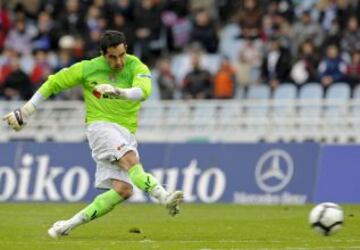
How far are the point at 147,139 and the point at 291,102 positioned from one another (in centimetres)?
352

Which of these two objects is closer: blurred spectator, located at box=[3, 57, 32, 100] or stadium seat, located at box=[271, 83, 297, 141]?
stadium seat, located at box=[271, 83, 297, 141]

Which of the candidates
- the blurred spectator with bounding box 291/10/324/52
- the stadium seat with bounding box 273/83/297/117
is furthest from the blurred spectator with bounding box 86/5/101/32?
the stadium seat with bounding box 273/83/297/117

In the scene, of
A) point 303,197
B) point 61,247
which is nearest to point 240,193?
point 303,197

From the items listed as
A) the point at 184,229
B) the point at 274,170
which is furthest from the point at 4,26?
the point at 184,229

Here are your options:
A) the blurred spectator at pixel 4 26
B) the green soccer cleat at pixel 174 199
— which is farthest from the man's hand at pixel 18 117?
the blurred spectator at pixel 4 26

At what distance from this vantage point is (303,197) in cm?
2461

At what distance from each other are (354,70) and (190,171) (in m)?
5.80

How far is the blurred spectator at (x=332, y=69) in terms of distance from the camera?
28844mm

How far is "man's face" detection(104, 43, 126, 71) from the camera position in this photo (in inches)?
623

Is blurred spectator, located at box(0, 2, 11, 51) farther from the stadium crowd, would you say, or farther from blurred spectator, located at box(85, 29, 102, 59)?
blurred spectator, located at box(85, 29, 102, 59)

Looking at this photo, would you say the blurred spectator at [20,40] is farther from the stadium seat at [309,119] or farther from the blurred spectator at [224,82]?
the stadium seat at [309,119]

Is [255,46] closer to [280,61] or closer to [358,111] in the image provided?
[280,61]

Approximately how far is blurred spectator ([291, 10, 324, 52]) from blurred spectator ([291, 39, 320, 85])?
0.68m

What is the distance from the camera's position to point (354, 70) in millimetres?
29188
